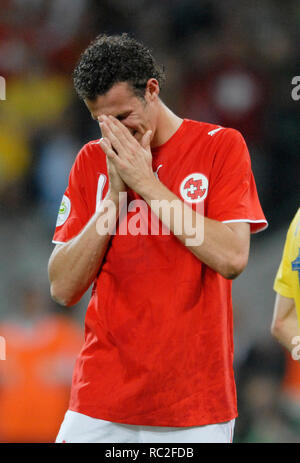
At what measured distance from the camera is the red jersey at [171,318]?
1726mm

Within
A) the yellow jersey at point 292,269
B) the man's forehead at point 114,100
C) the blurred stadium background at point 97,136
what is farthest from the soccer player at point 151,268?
the blurred stadium background at point 97,136

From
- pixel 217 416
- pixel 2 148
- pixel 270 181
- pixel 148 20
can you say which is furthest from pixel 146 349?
pixel 148 20

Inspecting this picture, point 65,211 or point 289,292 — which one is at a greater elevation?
point 65,211

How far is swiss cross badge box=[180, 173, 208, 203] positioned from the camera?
5.93 ft

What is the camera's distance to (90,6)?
14.6ft

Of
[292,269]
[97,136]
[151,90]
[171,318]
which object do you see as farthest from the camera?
[97,136]

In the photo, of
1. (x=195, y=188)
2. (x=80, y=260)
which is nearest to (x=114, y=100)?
(x=195, y=188)

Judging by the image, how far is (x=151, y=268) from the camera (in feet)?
5.82

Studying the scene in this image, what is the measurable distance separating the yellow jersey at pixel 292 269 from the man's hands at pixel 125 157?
537 millimetres

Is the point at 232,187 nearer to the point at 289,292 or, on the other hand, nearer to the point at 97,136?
the point at 289,292

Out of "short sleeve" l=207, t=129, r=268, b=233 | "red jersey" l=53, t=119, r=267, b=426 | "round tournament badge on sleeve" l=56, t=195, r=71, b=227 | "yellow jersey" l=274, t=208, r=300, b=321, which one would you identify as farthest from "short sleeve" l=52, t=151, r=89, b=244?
"yellow jersey" l=274, t=208, r=300, b=321

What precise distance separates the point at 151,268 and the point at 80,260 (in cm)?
21

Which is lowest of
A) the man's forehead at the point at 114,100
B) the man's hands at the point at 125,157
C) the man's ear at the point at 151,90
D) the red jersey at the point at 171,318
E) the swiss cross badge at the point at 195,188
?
the red jersey at the point at 171,318

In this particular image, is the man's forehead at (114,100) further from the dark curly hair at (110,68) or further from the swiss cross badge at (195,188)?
the swiss cross badge at (195,188)
